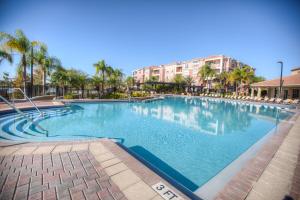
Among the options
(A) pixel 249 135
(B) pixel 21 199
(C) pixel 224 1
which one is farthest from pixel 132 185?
(A) pixel 249 135

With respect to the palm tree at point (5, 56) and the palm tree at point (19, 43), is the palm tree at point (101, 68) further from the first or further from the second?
the palm tree at point (5, 56)

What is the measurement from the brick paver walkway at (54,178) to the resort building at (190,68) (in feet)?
150

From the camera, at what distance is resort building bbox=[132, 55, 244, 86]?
47.0 m

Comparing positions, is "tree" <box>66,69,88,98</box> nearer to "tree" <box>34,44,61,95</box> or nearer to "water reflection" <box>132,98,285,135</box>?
"tree" <box>34,44,61,95</box>

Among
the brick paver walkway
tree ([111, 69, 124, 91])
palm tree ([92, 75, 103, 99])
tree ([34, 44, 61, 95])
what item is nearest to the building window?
tree ([111, 69, 124, 91])

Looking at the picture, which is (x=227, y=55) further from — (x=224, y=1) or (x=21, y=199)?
(x=21, y=199)

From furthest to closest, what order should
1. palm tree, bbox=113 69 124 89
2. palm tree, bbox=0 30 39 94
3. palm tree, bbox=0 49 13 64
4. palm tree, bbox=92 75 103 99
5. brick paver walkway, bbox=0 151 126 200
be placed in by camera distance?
1. palm tree, bbox=113 69 124 89
2. palm tree, bbox=92 75 103 99
3. palm tree, bbox=0 30 39 94
4. palm tree, bbox=0 49 13 64
5. brick paver walkway, bbox=0 151 126 200

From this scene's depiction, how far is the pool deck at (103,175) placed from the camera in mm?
2498

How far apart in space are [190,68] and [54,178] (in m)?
57.5

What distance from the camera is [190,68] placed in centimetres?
5553

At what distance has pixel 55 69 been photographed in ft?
71.1

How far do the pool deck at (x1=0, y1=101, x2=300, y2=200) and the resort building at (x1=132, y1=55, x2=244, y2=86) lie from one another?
1724 inches

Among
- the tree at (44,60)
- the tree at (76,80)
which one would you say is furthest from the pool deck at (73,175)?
the tree at (44,60)

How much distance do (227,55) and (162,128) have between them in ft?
161
